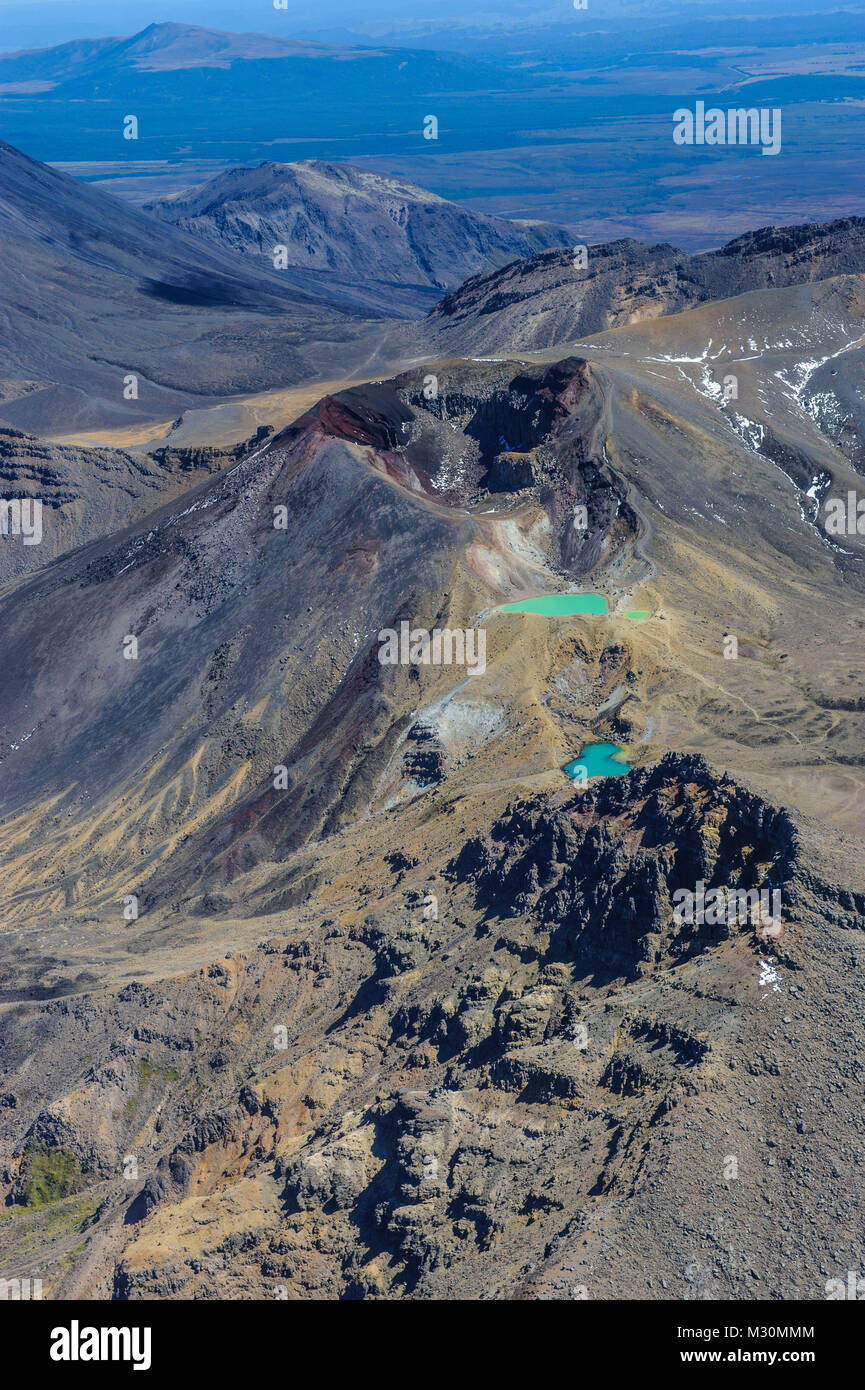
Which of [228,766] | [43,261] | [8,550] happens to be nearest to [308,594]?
[228,766]

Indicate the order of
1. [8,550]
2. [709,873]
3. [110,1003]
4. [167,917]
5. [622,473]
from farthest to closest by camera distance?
[8,550]
[622,473]
[167,917]
[110,1003]
[709,873]

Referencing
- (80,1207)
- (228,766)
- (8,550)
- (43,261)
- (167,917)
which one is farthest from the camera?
(43,261)

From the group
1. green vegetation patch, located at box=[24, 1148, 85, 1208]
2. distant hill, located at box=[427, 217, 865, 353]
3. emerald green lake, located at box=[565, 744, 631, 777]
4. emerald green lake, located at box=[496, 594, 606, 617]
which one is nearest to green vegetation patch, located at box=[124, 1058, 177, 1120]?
green vegetation patch, located at box=[24, 1148, 85, 1208]

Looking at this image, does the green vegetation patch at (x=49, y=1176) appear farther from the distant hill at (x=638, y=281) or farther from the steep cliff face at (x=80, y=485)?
the distant hill at (x=638, y=281)

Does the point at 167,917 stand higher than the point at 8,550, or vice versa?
the point at 8,550

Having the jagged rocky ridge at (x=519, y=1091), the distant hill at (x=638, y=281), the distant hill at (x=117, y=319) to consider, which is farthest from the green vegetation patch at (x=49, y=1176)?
the distant hill at (x=117, y=319)
